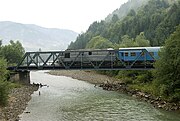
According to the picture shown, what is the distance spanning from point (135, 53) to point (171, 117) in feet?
72.0

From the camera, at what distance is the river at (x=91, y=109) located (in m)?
33.2

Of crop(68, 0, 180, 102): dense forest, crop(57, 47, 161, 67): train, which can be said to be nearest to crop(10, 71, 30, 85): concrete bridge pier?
crop(57, 47, 161, 67): train

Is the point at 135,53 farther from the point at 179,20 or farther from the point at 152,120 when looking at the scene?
the point at 179,20

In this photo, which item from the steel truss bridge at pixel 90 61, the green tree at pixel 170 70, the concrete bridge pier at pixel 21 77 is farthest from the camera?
the concrete bridge pier at pixel 21 77

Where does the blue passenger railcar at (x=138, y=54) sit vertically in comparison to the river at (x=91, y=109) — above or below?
above

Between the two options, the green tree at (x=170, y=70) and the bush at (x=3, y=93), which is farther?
the green tree at (x=170, y=70)

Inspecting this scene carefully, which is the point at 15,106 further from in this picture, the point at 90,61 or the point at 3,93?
the point at 90,61

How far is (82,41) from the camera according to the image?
582ft

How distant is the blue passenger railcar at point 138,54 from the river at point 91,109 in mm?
7837

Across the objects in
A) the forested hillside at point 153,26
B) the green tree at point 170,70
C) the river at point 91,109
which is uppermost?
the forested hillside at point 153,26

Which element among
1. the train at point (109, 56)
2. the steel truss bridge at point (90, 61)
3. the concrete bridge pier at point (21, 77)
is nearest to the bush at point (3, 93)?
the steel truss bridge at point (90, 61)

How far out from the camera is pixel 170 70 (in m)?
Answer: 38.0

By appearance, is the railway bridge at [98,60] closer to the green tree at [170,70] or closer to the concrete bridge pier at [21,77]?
the concrete bridge pier at [21,77]

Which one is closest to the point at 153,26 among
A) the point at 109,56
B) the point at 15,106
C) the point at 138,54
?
the point at 109,56
